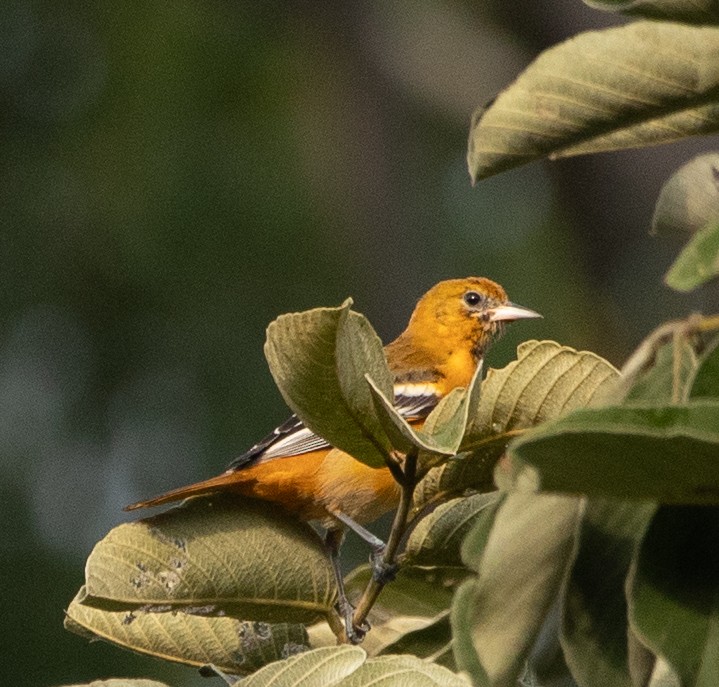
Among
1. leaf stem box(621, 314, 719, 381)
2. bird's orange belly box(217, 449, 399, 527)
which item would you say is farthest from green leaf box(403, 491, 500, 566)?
bird's orange belly box(217, 449, 399, 527)

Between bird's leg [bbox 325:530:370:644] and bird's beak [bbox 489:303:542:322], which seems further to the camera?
bird's beak [bbox 489:303:542:322]

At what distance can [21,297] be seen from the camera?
29.1 feet

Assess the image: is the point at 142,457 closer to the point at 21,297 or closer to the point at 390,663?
the point at 21,297

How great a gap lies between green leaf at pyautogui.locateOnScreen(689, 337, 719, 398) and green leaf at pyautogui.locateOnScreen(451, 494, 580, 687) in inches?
7.5

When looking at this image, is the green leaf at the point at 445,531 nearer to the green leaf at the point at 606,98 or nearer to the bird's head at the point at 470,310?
the green leaf at the point at 606,98

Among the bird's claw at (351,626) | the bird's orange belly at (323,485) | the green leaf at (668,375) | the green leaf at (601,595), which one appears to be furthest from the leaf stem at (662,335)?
the bird's orange belly at (323,485)

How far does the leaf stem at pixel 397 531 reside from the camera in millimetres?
1973

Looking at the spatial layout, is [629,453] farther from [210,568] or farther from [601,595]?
[210,568]

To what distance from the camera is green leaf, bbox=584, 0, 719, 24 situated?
1.36 m

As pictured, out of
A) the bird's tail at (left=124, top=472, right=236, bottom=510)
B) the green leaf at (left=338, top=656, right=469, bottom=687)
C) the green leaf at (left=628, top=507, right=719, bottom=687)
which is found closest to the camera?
the green leaf at (left=628, top=507, right=719, bottom=687)

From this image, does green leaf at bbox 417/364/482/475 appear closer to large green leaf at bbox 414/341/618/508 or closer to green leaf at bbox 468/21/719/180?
large green leaf at bbox 414/341/618/508

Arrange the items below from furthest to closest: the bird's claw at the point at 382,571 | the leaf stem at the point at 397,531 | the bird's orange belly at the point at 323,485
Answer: the bird's orange belly at the point at 323,485, the bird's claw at the point at 382,571, the leaf stem at the point at 397,531

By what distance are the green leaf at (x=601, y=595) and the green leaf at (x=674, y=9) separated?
1.61 ft

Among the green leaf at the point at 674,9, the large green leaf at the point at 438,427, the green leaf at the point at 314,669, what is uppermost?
the green leaf at the point at 674,9
